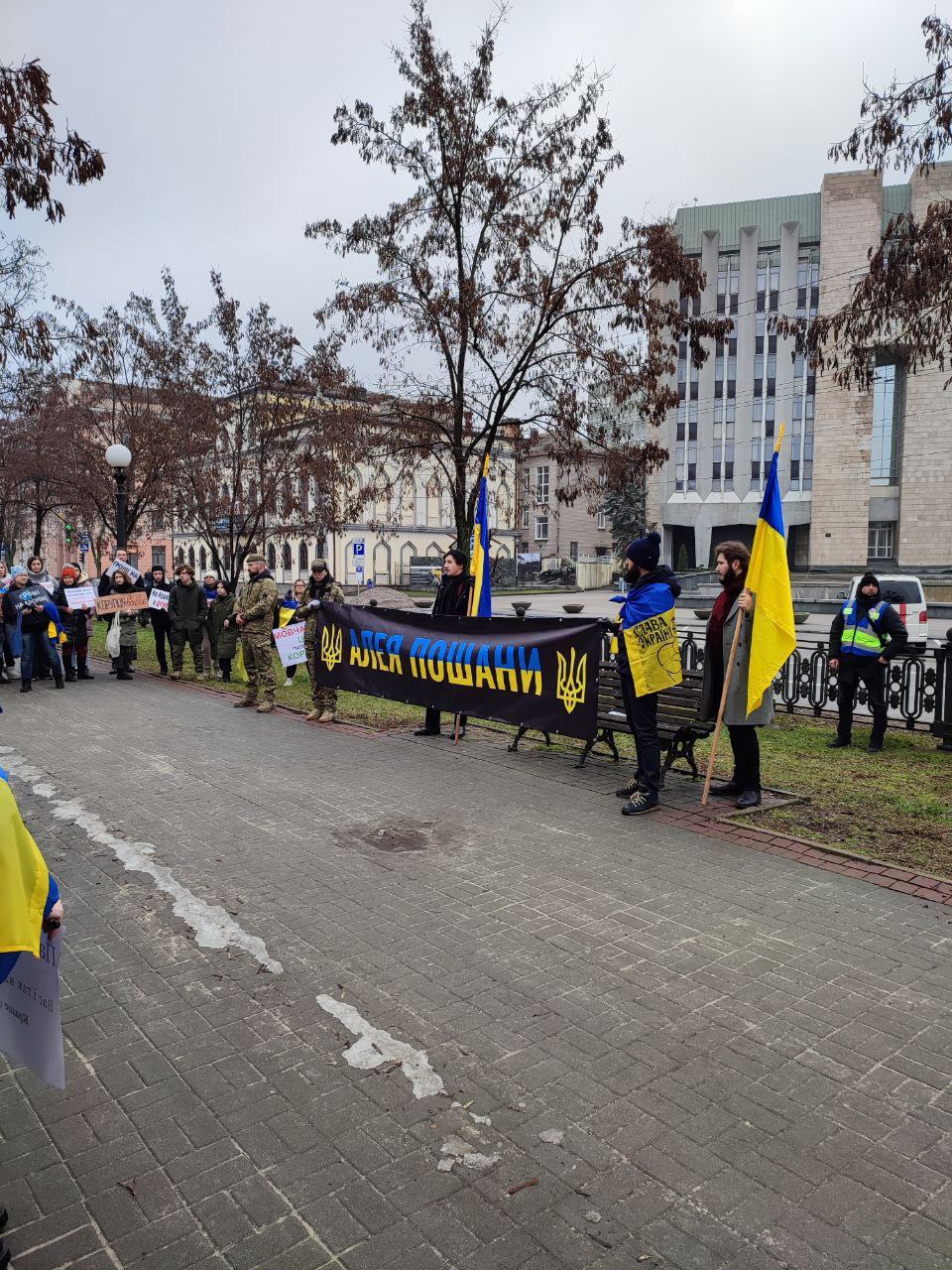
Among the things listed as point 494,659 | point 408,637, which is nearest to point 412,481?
point 408,637

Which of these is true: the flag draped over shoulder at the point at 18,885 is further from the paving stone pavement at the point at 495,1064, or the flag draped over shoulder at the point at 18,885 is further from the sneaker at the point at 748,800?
the sneaker at the point at 748,800

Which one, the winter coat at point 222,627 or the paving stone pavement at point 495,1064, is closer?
the paving stone pavement at point 495,1064

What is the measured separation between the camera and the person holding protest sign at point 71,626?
632 inches

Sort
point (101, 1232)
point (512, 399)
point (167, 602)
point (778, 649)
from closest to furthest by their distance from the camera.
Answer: point (101, 1232) → point (778, 649) → point (512, 399) → point (167, 602)

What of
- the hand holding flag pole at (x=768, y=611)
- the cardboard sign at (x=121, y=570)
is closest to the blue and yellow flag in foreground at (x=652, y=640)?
the hand holding flag pole at (x=768, y=611)

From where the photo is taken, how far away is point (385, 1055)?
3.70 metres

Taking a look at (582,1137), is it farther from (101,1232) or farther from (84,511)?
(84,511)

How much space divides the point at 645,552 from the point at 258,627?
6605 millimetres

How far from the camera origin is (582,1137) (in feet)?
10.5

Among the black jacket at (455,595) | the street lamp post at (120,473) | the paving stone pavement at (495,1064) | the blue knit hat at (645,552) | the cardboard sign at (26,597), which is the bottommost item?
the paving stone pavement at (495,1064)

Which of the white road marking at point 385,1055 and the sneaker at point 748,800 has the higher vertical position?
the white road marking at point 385,1055

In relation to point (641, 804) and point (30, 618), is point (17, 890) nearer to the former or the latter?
point (641, 804)

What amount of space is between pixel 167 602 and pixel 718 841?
12.5 metres

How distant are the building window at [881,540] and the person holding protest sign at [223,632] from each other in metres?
55.0
